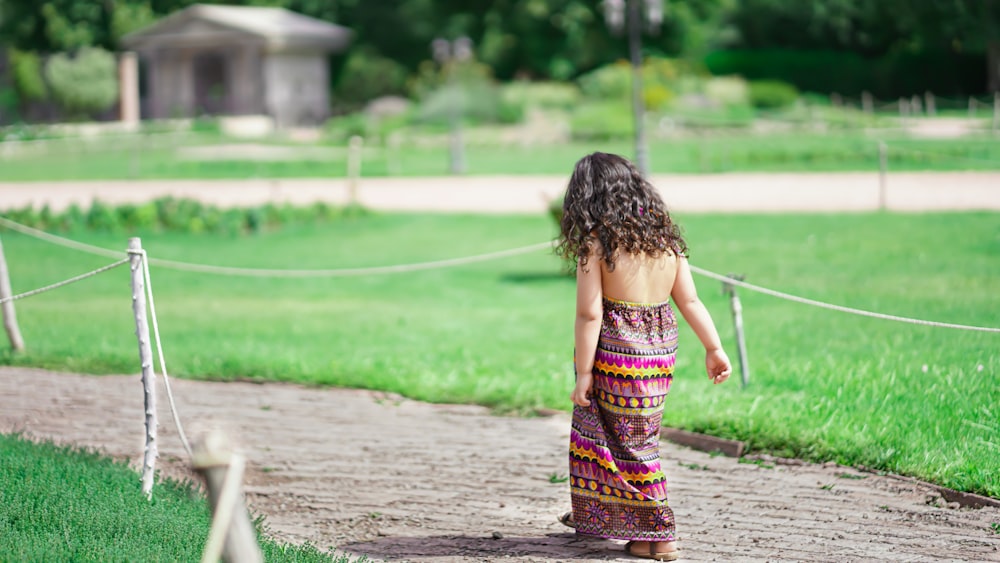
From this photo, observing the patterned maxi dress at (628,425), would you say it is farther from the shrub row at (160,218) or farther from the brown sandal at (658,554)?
the shrub row at (160,218)

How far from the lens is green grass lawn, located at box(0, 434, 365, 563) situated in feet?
15.5

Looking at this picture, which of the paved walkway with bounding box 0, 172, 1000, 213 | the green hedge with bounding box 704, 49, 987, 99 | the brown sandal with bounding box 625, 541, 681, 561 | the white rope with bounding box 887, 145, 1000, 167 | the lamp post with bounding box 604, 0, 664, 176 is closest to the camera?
the brown sandal with bounding box 625, 541, 681, 561

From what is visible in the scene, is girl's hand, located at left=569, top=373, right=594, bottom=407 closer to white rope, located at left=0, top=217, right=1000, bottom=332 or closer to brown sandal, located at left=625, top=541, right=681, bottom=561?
brown sandal, located at left=625, top=541, right=681, bottom=561

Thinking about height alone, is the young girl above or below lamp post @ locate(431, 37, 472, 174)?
below

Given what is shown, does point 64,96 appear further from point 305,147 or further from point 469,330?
point 469,330

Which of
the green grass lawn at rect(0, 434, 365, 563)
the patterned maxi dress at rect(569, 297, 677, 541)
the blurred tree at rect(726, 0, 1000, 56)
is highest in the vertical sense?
the blurred tree at rect(726, 0, 1000, 56)

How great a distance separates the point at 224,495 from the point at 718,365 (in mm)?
2889

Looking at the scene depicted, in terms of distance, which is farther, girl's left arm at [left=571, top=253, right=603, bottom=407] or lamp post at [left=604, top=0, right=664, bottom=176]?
lamp post at [left=604, top=0, right=664, bottom=176]

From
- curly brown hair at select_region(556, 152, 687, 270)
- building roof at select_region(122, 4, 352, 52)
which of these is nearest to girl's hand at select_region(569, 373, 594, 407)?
curly brown hair at select_region(556, 152, 687, 270)

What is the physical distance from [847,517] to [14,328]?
278 inches

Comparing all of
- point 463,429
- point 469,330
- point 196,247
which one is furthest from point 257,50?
point 463,429

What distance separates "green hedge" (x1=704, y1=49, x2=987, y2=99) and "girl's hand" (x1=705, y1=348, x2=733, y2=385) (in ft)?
151

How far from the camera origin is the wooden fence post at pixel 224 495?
9.34ft

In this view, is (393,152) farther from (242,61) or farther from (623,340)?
(623,340)
